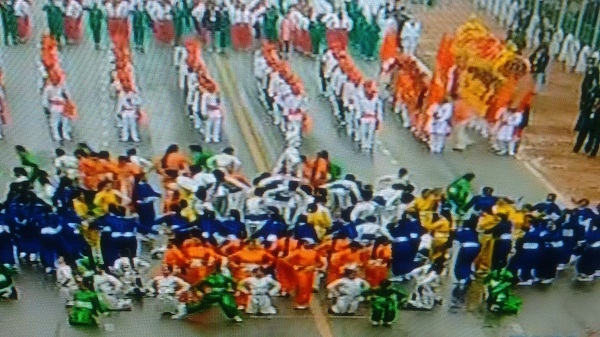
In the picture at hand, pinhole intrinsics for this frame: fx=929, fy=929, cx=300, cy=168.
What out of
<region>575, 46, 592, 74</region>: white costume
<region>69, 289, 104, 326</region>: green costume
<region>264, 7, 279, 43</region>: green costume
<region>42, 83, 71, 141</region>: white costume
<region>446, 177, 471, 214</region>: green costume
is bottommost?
<region>69, 289, 104, 326</region>: green costume

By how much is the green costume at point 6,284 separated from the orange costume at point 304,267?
10.9 ft

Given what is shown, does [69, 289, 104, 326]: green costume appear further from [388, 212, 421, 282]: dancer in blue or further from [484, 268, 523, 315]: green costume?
[484, 268, 523, 315]: green costume

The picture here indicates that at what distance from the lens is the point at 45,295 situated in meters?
11.3

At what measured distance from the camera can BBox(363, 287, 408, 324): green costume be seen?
1088 centimetres

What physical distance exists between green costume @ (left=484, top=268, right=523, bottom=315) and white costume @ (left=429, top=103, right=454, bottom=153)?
4.36m

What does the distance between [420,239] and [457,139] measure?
504 centimetres

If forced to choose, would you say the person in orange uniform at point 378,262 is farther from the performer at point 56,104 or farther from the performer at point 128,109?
the performer at point 56,104

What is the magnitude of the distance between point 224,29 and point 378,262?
9.98 metres

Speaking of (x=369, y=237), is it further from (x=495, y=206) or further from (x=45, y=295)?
(x=45, y=295)

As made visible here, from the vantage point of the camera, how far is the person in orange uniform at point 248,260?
10.8 metres

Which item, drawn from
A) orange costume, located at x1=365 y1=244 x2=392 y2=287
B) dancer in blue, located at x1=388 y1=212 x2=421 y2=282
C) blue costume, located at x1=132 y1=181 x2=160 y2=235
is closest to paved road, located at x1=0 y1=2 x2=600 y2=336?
orange costume, located at x1=365 y1=244 x2=392 y2=287

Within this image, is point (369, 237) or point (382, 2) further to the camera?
point (382, 2)

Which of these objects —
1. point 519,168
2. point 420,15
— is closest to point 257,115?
point 519,168

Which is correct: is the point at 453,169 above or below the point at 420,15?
below
